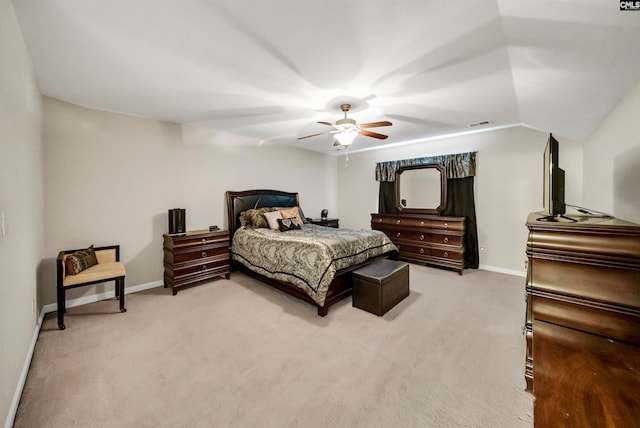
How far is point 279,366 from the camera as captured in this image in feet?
6.68

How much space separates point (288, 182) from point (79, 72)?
3.72 metres

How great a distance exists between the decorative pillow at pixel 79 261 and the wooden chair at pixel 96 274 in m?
0.04

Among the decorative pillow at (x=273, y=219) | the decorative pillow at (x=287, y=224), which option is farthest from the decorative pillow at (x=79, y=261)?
the decorative pillow at (x=287, y=224)

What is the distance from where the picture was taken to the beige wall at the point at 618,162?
1.79 m

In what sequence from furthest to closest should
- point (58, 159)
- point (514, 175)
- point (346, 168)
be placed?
point (346, 168) → point (514, 175) → point (58, 159)

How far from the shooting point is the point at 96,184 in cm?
329

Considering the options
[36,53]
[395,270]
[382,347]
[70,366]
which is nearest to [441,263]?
[395,270]

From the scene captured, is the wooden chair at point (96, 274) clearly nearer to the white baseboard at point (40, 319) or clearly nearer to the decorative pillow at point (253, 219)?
the white baseboard at point (40, 319)

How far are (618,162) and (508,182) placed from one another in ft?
7.39

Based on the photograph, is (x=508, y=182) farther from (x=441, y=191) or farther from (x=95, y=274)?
(x=95, y=274)

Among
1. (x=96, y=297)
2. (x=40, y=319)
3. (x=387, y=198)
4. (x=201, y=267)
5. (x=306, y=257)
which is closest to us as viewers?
(x=40, y=319)

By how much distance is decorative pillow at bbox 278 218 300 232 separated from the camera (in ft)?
14.3

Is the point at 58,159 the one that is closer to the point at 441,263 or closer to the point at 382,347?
the point at 382,347

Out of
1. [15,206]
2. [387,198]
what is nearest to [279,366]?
[15,206]
